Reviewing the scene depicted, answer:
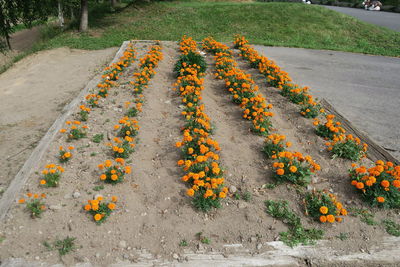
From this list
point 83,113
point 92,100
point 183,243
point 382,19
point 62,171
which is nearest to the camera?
point 183,243

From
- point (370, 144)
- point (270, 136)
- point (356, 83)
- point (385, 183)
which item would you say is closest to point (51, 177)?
point (270, 136)

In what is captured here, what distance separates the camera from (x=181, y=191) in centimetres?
394

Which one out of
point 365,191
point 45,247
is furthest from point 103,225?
point 365,191

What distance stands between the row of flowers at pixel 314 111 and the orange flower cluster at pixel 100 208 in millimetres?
3409

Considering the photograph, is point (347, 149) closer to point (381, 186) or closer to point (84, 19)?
point (381, 186)

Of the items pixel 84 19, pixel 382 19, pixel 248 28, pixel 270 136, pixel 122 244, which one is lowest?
pixel 122 244

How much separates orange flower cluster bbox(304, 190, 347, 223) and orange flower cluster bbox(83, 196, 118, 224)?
245cm

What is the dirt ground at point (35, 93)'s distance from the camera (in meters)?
5.30

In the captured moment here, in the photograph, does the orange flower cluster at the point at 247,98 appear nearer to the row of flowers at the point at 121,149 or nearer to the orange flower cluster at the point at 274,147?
the orange flower cluster at the point at 274,147

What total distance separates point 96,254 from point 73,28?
46.9ft

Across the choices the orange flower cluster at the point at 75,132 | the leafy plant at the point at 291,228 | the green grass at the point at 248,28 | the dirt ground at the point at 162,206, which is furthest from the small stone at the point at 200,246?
the green grass at the point at 248,28

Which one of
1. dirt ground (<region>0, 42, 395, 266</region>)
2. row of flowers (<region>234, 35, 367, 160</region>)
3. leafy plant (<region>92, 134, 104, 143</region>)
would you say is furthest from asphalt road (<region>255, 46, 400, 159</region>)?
leafy plant (<region>92, 134, 104, 143</region>)

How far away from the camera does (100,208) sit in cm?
352

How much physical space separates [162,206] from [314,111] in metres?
3.80
